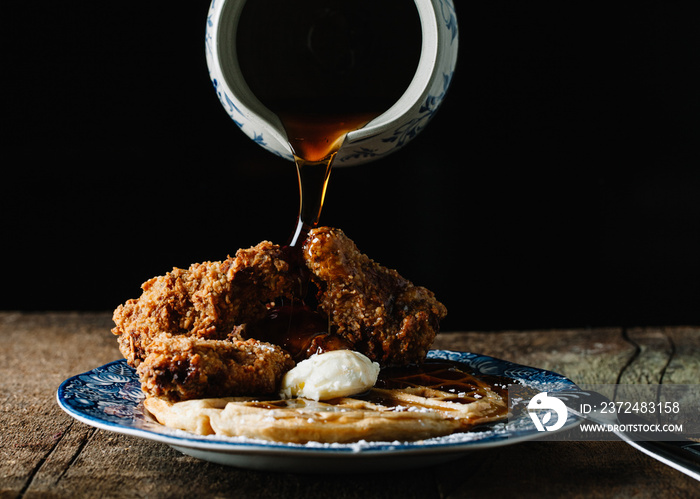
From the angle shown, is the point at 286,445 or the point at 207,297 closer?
the point at 286,445

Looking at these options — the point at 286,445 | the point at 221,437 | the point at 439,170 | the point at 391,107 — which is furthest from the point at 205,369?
the point at 439,170

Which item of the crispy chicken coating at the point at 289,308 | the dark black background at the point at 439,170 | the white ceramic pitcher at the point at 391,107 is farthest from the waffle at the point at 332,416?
the dark black background at the point at 439,170

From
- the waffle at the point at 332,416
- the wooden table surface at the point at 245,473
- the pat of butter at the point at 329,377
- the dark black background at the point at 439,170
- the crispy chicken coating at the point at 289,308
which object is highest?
the dark black background at the point at 439,170

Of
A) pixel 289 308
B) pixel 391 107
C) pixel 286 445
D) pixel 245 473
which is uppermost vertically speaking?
pixel 391 107

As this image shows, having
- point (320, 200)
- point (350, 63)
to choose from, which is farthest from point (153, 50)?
point (320, 200)

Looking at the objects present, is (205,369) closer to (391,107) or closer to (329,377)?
(329,377)

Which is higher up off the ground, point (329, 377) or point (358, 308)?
point (358, 308)

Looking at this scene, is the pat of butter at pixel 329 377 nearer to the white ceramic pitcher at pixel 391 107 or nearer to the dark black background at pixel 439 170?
the white ceramic pitcher at pixel 391 107
